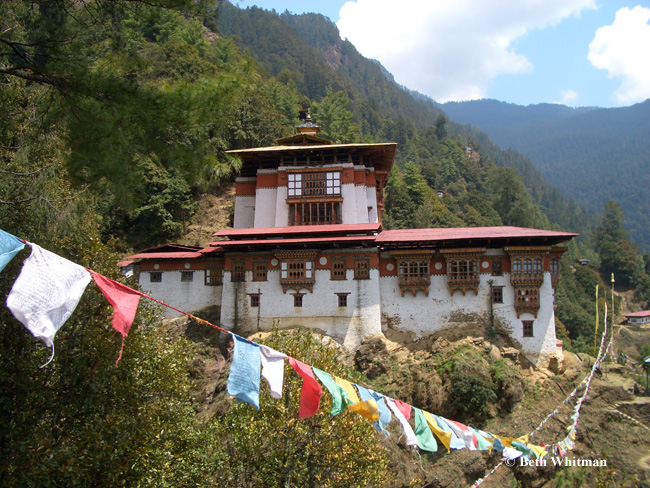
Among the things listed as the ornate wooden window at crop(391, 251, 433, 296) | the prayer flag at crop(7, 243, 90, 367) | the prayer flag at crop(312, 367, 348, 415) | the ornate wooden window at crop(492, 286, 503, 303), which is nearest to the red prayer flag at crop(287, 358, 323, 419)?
the prayer flag at crop(312, 367, 348, 415)

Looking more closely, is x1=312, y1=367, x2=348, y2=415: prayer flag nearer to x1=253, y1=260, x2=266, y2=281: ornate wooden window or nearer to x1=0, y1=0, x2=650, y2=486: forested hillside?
x1=0, y1=0, x2=650, y2=486: forested hillside

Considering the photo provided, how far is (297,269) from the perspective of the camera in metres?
25.9

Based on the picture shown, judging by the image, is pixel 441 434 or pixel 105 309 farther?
pixel 441 434

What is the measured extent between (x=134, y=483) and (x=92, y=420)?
151cm

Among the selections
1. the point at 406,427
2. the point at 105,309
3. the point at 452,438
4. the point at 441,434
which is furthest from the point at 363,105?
the point at 406,427

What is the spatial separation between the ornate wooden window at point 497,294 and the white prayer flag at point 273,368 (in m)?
17.6

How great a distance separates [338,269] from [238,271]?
491cm

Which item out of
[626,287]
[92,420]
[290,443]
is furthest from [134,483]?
[626,287]

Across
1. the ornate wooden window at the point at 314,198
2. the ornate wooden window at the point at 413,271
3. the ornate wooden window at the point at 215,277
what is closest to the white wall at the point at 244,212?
the ornate wooden window at the point at 314,198

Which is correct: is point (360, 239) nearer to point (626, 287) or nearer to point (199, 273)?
point (199, 273)

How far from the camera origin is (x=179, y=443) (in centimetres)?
1253

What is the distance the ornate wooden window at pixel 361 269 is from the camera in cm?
2580

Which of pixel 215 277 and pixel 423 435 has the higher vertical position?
pixel 215 277

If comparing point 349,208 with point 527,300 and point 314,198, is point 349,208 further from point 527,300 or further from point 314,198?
point 527,300
